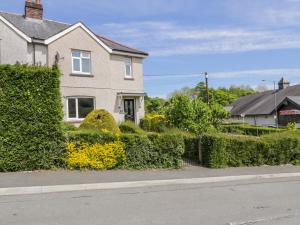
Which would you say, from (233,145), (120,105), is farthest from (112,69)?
(233,145)

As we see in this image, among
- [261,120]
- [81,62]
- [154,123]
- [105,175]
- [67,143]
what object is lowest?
[105,175]

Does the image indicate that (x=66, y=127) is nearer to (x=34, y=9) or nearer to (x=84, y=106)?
(x=84, y=106)

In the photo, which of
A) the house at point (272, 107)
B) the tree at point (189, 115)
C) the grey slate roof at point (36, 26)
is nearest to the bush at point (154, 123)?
the tree at point (189, 115)

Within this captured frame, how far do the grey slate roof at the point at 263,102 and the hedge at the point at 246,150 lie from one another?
2689 centimetres

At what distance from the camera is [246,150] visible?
1706 centimetres

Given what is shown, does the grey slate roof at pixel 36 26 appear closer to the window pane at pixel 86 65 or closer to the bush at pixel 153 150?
the window pane at pixel 86 65

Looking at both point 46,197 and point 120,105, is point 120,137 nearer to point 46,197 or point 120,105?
point 46,197

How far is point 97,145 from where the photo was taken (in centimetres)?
1391

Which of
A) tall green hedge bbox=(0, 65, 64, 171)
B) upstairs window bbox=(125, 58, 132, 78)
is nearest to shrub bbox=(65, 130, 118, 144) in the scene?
tall green hedge bbox=(0, 65, 64, 171)

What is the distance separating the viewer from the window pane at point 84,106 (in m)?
24.3

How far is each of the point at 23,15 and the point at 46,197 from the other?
18705 mm

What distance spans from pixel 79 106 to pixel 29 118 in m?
11.4

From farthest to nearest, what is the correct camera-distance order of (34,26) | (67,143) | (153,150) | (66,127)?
(34,26), (66,127), (153,150), (67,143)

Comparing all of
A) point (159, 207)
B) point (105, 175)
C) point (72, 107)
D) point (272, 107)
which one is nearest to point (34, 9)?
point (72, 107)
